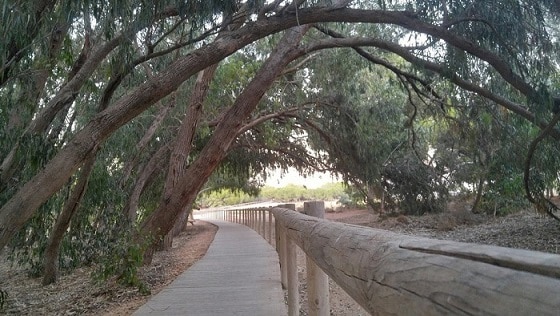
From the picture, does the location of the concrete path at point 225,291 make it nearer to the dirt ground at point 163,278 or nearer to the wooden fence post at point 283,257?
the wooden fence post at point 283,257

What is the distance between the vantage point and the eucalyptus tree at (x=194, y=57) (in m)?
5.77

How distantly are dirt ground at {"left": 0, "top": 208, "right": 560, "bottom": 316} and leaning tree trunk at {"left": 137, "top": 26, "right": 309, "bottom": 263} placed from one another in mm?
1131

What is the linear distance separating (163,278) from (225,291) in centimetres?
354

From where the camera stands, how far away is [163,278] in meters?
10.2

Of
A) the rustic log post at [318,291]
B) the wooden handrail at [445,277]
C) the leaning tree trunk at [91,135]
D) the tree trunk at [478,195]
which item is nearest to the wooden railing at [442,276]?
the wooden handrail at [445,277]

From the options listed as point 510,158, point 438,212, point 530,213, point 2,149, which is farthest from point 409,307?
point 438,212

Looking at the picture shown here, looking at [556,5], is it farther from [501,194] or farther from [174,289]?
[501,194]

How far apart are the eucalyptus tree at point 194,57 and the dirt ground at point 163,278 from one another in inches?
49.1

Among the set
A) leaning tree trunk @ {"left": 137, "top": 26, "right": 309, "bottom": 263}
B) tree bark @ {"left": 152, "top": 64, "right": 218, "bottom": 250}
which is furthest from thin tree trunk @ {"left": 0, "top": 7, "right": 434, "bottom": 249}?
tree bark @ {"left": 152, "top": 64, "right": 218, "bottom": 250}

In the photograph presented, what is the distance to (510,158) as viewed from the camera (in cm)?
1245

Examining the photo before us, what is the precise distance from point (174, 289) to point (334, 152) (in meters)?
10.6

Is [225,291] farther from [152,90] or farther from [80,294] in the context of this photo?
[80,294]

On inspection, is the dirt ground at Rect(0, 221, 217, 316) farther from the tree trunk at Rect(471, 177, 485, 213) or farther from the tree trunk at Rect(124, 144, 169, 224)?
the tree trunk at Rect(471, 177, 485, 213)

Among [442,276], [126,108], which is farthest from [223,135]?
[442,276]
